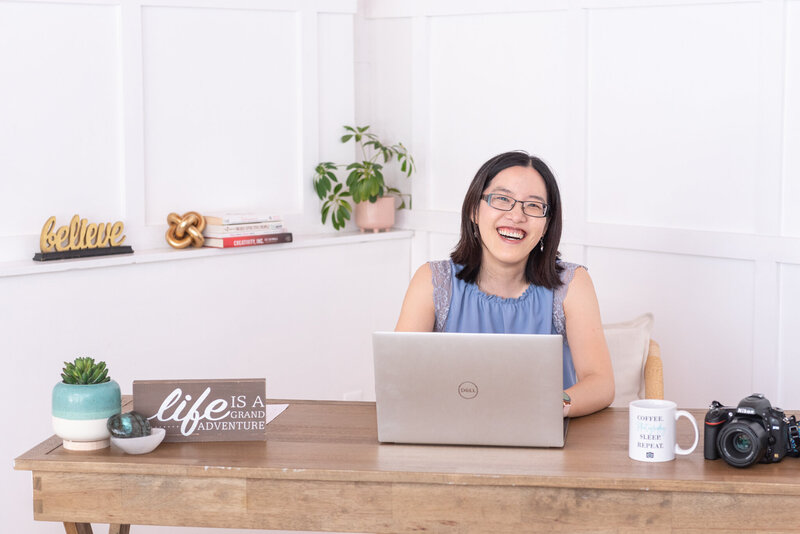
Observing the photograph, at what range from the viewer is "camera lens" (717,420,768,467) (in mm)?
1811

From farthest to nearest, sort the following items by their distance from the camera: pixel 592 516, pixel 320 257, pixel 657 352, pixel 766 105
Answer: pixel 320 257, pixel 766 105, pixel 657 352, pixel 592 516

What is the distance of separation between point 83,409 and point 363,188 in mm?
2241

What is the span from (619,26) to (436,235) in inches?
46.7

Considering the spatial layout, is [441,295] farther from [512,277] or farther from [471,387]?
[471,387]

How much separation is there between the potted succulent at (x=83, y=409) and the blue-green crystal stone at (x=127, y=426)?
0.03 meters

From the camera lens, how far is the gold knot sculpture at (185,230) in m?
3.61

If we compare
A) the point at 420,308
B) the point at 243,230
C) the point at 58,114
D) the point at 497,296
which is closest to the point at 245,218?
the point at 243,230

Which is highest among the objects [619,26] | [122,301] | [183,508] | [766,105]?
[619,26]

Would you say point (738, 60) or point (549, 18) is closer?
point (738, 60)

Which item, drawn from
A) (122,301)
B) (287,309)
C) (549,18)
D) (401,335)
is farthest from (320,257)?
(401,335)

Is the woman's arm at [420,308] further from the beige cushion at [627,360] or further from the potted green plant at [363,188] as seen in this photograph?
the potted green plant at [363,188]

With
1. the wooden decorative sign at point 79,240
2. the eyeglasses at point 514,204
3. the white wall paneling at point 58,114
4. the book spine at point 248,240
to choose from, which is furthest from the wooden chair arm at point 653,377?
the white wall paneling at point 58,114

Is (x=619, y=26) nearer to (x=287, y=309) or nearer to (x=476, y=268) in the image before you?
(x=476, y=268)

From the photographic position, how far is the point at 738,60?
323 cm
